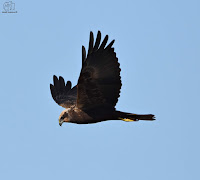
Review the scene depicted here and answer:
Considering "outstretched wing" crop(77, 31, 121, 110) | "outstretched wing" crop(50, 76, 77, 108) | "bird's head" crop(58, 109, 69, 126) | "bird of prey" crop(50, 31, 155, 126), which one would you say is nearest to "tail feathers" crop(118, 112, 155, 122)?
"bird of prey" crop(50, 31, 155, 126)

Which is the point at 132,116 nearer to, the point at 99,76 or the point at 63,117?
the point at 99,76

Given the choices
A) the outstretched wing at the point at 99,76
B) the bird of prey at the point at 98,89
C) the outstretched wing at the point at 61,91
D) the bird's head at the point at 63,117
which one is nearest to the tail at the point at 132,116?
the bird of prey at the point at 98,89

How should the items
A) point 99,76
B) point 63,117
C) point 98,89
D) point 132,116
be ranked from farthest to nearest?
1. point 63,117
2. point 132,116
3. point 98,89
4. point 99,76

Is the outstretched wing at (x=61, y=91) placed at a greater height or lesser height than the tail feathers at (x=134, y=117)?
greater

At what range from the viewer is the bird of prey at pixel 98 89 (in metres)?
11.6

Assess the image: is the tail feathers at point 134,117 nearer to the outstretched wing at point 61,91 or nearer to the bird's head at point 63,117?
the bird's head at point 63,117

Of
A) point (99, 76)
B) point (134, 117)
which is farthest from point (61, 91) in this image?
point (99, 76)

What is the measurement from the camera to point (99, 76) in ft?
39.1

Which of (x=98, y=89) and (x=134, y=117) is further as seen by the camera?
(x=134, y=117)

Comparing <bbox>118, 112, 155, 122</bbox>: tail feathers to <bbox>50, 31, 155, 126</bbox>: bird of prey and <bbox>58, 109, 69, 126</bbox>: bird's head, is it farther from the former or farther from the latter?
<bbox>58, 109, 69, 126</bbox>: bird's head

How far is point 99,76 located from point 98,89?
0.43m

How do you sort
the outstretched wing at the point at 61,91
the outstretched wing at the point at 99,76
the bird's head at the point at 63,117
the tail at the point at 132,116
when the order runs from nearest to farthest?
1. the outstretched wing at the point at 99,76
2. the tail at the point at 132,116
3. the bird's head at the point at 63,117
4. the outstretched wing at the point at 61,91

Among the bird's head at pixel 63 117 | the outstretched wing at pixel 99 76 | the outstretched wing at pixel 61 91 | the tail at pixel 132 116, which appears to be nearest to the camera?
the outstretched wing at pixel 99 76

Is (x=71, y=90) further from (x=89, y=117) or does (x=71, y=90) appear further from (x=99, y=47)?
(x=99, y=47)
